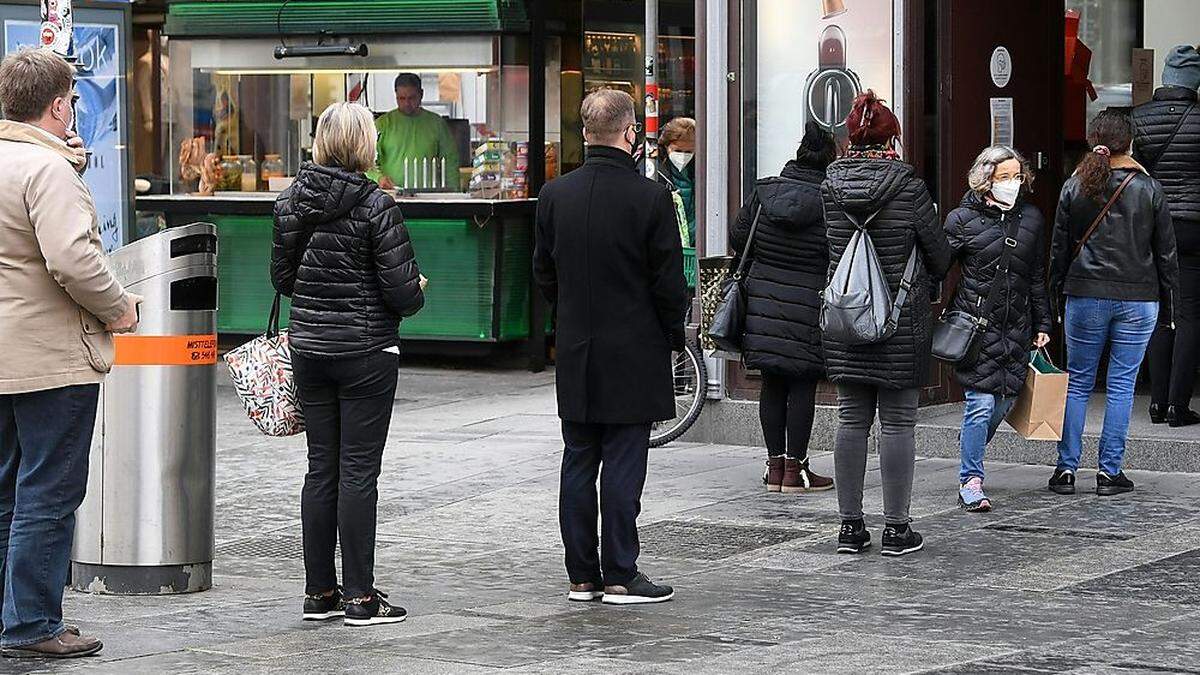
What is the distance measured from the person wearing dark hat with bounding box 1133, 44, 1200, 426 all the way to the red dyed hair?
130 inches

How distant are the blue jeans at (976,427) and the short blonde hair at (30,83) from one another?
4768 millimetres

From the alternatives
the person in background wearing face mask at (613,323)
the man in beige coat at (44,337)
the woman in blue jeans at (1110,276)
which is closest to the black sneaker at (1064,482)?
the woman in blue jeans at (1110,276)

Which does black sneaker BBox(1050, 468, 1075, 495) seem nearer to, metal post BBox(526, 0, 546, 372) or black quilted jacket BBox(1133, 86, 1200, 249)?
black quilted jacket BBox(1133, 86, 1200, 249)

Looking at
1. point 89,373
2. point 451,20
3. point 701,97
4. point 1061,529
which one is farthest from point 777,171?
point 89,373

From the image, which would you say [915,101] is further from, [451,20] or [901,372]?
[451,20]

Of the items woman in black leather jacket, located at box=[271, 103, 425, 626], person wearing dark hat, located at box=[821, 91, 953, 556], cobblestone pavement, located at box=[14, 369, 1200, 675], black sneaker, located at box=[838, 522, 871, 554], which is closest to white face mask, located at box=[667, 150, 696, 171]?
cobblestone pavement, located at box=[14, 369, 1200, 675]

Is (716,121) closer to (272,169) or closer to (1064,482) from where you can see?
(1064,482)

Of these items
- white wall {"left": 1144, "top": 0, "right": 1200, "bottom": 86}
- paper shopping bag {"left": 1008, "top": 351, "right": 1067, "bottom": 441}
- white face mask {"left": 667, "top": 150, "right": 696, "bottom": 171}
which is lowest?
paper shopping bag {"left": 1008, "top": 351, "right": 1067, "bottom": 441}

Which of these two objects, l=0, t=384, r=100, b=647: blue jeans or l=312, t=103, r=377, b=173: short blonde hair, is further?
l=312, t=103, r=377, b=173: short blonde hair

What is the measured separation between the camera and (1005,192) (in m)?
9.52

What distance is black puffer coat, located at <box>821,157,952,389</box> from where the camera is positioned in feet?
28.4

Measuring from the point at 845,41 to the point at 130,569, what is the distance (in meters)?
5.51

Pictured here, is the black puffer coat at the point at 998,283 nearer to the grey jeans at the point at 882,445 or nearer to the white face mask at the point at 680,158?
the grey jeans at the point at 882,445

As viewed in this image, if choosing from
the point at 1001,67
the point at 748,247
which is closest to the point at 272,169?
the point at 1001,67
